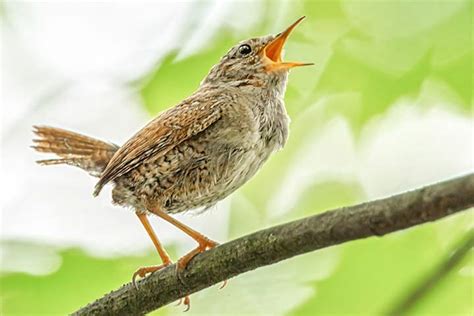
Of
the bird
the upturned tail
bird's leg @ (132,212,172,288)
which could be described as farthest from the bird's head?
bird's leg @ (132,212,172,288)

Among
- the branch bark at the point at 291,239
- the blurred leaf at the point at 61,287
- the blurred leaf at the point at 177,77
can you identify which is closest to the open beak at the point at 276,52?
the blurred leaf at the point at 177,77

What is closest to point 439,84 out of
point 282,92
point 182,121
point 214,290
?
point 282,92

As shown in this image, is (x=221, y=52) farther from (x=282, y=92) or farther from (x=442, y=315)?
(x=442, y=315)

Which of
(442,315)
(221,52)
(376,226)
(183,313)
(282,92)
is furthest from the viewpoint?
(221,52)

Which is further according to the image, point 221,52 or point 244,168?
point 221,52

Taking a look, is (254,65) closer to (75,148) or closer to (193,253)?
(75,148)

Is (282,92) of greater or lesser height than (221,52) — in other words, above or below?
below

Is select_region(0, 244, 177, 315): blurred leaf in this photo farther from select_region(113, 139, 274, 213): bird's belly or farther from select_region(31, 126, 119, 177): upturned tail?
select_region(31, 126, 119, 177): upturned tail
